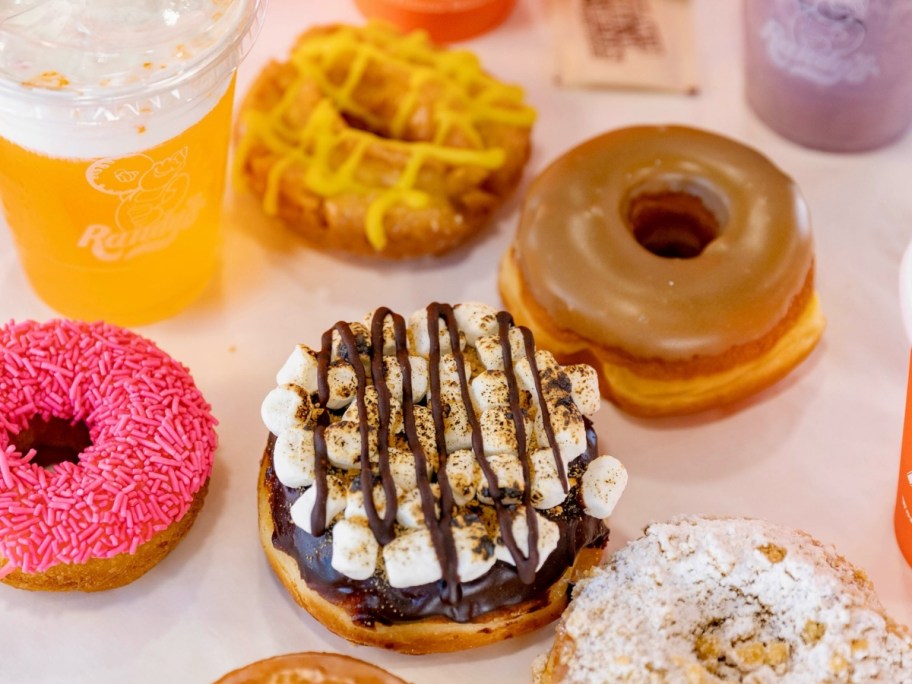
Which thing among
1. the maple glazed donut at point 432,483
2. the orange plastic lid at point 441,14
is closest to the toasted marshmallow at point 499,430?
the maple glazed donut at point 432,483

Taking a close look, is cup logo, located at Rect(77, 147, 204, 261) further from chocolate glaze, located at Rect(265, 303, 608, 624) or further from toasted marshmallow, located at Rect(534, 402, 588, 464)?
toasted marshmallow, located at Rect(534, 402, 588, 464)

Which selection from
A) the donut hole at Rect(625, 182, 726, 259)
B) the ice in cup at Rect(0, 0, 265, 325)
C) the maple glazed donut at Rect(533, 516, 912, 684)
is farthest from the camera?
the donut hole at Rect(625, 182, 726, 259)

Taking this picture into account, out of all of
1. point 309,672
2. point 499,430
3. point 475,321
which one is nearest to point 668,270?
point 475,321

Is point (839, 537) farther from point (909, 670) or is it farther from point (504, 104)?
point (504, 104)

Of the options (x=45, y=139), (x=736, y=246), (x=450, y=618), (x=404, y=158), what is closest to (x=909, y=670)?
(x=450, y=618)

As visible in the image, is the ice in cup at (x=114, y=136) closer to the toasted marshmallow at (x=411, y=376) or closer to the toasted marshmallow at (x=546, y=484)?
the toasted marshmallow at (x=411, y=376)

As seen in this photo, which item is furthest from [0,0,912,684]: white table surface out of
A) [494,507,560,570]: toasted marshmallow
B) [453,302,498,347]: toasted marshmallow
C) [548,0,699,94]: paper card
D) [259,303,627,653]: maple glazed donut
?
[453,302,498,347]: toasted marshmallow
